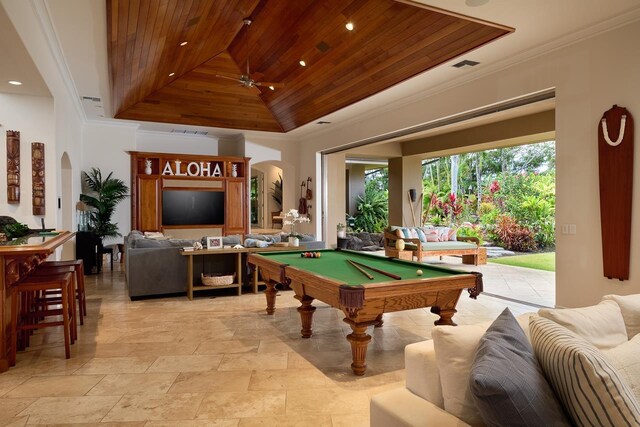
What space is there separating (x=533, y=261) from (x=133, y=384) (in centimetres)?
959

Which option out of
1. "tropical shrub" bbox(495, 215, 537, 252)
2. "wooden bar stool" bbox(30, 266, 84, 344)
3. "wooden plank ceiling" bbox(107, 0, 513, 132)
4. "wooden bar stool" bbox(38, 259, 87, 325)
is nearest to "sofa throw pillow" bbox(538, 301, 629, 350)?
"wooden plank ceiling" bbox(107, 0, 513, 132)

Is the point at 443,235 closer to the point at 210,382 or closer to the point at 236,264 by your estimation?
the point at 236,264

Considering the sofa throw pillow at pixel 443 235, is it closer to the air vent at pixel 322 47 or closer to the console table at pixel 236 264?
the console table at pixel 236 264

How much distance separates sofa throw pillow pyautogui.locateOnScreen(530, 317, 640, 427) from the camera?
1.14 metres

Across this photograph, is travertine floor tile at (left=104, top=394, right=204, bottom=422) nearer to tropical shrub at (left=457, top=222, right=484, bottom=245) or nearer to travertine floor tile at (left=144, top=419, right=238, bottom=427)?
travertine floor tile at (left=144, top=419, right=238, bottom=427)

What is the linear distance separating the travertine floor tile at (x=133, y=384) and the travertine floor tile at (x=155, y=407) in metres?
0.10

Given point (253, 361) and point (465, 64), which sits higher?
point (465, 64)

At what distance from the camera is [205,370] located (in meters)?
3.30

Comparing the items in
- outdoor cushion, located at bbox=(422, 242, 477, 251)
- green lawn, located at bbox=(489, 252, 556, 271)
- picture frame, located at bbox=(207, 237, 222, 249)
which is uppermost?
picture frame, located at bbox=(207, 237, 222, 249)

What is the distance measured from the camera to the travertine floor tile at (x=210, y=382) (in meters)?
2.96

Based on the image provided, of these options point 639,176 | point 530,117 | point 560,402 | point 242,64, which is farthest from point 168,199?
point 560,402

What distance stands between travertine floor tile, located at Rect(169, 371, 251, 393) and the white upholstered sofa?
175 centimetres

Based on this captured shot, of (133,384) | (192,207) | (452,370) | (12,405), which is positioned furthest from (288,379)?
(192,207)

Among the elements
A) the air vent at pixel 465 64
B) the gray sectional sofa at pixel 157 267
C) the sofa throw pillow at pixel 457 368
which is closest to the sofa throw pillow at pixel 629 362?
the sofa throw pillow at pixel 457 368
